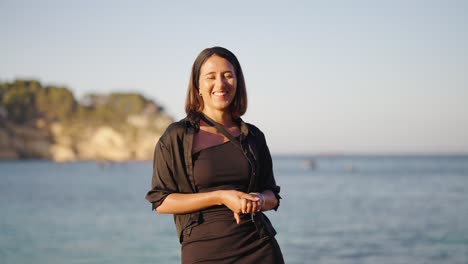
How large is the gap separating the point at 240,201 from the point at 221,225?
238 millimetres

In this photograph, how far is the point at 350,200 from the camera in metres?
30.1

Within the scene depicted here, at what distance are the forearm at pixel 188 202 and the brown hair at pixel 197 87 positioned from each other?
1.39 feet

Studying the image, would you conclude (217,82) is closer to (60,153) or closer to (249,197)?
(249,197)

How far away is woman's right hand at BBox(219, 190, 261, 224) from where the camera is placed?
7.80ft

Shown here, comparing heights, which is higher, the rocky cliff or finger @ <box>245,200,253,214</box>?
finger @ <box>245,200,253,214</box>

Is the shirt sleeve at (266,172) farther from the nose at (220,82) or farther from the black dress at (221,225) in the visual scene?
the nose at (220,82)

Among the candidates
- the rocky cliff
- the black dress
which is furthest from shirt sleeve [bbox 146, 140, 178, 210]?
the rocky cliff

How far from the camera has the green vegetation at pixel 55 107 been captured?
106312 mm

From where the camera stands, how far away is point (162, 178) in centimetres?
255

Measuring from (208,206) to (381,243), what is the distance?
14205 millimetres

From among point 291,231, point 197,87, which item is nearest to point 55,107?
point 291,231

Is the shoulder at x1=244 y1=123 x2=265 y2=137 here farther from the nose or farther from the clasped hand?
the clasped hand

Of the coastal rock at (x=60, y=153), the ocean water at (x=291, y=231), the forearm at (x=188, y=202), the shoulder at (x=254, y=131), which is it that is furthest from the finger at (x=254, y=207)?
the coastal rock at (x=60, y=153)

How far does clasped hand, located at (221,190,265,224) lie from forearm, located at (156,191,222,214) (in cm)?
5
